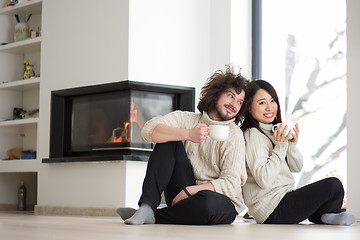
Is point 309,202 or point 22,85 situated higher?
point 22,85

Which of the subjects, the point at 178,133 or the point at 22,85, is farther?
the point at 22,85

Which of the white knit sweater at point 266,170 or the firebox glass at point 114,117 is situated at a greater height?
the firebox glass at point 114,117

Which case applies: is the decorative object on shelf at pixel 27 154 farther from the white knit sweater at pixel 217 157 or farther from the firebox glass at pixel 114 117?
the white knit sweater at pixel 217 157

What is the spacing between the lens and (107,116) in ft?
17.9

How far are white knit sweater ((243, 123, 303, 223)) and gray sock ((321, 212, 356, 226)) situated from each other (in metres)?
0.22

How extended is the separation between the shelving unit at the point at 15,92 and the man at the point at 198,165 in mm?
3594

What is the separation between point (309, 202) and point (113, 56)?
260 centimetres

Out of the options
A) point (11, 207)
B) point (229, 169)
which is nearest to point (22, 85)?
point (11, 207)

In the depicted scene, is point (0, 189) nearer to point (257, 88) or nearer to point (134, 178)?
point (134, 178)

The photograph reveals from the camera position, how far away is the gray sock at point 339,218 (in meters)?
3.19

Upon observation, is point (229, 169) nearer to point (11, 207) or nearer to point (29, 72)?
point (29, 72)

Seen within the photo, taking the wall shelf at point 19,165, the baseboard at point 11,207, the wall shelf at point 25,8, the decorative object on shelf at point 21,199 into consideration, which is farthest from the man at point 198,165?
the baseboard at point 11,207

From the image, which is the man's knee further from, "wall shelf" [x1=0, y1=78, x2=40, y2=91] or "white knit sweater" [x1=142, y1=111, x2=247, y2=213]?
"wall shelf" [x1=0, y1=78, x2=40, y2=91]

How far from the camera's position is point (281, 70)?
18.5ft
